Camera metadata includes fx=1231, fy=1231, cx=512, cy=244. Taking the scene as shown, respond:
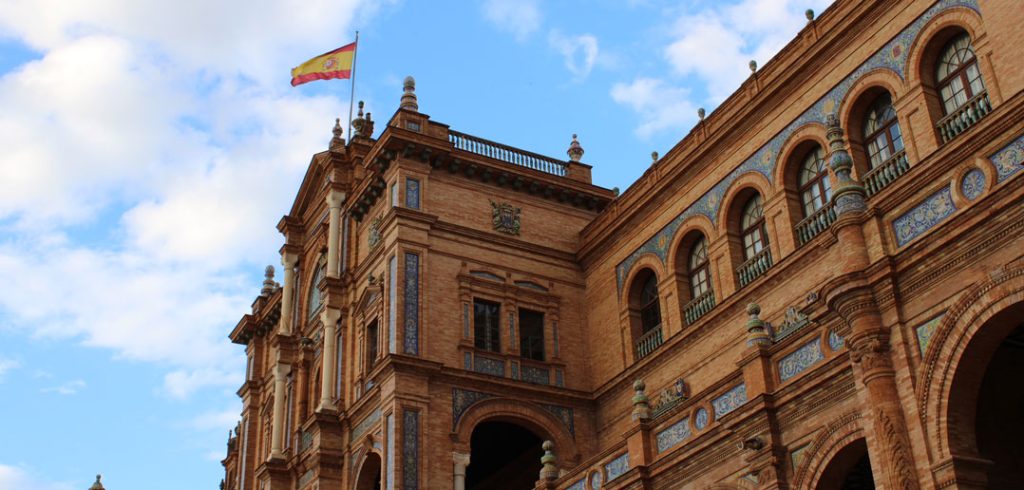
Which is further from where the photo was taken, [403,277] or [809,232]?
[403,277]

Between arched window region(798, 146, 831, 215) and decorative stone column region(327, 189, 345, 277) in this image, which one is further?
decorative stone column region(327, 189, 345, 277)

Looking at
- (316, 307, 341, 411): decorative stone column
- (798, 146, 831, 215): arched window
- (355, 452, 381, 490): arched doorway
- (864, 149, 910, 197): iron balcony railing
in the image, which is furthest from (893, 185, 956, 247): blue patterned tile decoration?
(316, 307, 341, 411): decorative stone column

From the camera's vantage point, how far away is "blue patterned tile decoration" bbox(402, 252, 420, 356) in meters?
29.8

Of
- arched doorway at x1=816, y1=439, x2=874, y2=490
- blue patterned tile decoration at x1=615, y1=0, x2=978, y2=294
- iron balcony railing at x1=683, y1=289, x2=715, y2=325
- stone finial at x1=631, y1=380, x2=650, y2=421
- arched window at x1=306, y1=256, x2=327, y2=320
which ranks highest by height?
arched window at x1=306, y1=256, x2=327, y2=320

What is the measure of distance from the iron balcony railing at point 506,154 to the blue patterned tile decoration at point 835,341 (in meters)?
16.3

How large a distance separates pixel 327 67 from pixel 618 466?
20.8m

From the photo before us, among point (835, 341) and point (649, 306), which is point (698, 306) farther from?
point (835, 341)

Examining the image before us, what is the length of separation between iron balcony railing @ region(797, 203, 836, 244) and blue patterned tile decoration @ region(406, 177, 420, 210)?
10.4 m

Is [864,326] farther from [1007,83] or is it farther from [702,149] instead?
[702,149]

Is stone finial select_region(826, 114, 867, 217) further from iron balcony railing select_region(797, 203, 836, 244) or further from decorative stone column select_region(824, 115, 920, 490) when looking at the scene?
iron balcony railing select_region(797, 203, 836, 244)

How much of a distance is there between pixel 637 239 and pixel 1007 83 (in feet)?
40.3

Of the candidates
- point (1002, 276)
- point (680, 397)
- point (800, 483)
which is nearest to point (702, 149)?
point (680, 397)

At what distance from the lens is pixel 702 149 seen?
29.5m

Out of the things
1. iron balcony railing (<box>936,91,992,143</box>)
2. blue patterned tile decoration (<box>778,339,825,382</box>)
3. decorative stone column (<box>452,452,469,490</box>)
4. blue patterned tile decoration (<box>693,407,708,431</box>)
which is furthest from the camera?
decorative stone column (<box>452,452,469,490</box>)
